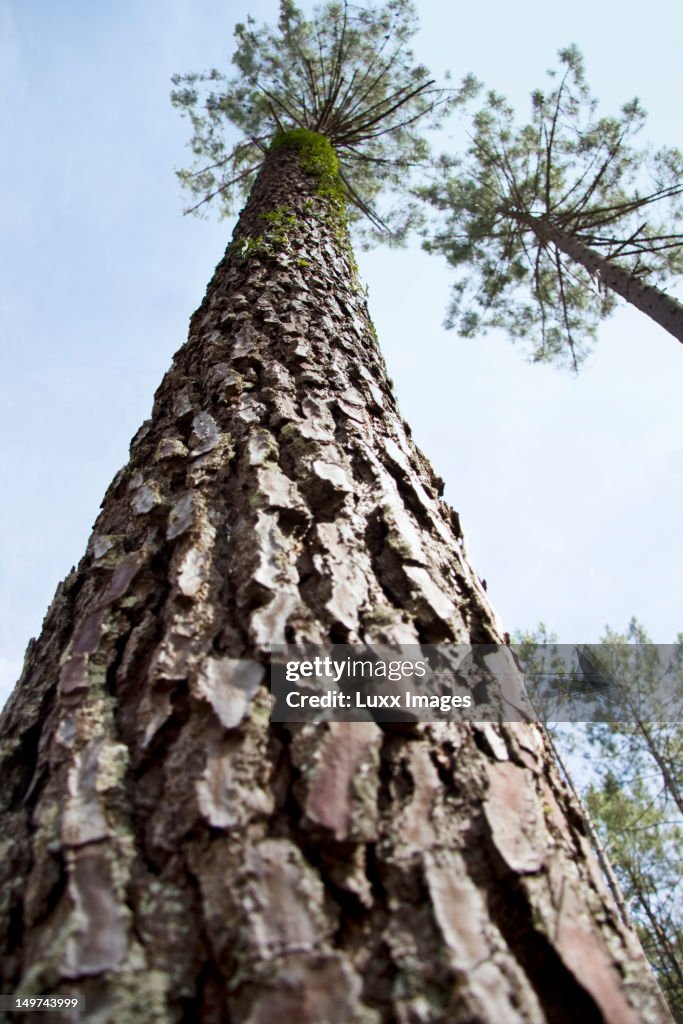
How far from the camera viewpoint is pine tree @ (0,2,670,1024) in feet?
1.94

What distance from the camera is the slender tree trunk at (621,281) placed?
20.3 ft

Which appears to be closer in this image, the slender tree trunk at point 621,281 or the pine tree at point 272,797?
the pine tree at point 272,797

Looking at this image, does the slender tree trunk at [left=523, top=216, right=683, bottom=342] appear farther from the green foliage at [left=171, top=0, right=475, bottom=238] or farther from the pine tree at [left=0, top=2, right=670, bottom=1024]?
the pine tree at [left=0, top=2, right=670, bottom=1024]

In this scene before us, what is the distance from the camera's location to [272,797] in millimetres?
717

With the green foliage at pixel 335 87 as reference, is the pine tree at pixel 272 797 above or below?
below

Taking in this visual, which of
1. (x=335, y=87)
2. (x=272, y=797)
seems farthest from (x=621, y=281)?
(x=272, y=797)

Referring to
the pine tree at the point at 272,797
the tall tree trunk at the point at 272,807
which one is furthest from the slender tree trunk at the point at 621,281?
the tall tree trunk at the point at 272,807

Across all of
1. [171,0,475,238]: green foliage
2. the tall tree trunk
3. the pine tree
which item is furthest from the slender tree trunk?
the tall tree trunk

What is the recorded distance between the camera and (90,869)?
67 centimetres

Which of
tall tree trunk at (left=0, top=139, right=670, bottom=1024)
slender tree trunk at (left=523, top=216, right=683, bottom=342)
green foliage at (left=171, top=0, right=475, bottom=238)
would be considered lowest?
tall tree trunk at (left=0, top=139, right=670, bottom=1024)

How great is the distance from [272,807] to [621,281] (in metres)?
7.78

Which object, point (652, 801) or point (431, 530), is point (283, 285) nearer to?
point (431, 530)

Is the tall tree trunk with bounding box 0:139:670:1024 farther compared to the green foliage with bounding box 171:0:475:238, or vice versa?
the green foliage with bounding box 171:0:475:238

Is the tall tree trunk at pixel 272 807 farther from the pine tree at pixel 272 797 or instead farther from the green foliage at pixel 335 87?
the green foliage at pixel 335 87
